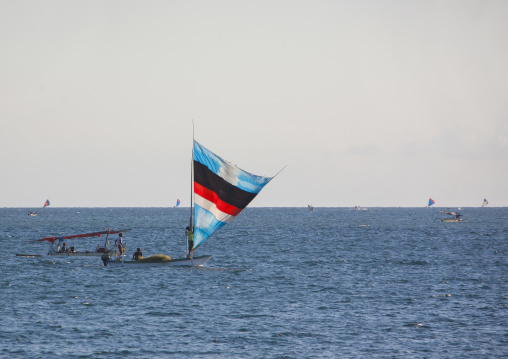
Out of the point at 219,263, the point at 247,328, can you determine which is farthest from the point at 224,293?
the point at 219,263

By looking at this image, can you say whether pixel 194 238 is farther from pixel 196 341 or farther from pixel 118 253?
pixel 196 341

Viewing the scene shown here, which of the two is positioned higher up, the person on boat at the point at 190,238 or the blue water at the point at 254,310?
the person on boat at the point at 190,238

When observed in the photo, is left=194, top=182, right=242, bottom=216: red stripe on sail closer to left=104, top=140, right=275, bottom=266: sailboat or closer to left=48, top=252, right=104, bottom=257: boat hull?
left=104, top=140, right=275, bottom=266: sailboat

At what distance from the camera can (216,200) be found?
4422 cm

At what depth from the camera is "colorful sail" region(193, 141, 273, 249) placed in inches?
1697

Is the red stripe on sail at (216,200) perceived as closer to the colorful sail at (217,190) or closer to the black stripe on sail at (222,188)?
the colorful sail at (217,190)

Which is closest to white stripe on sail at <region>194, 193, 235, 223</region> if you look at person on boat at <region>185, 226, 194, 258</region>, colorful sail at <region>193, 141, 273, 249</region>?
colorful sail at <region>193, 141, 273, 249</region>

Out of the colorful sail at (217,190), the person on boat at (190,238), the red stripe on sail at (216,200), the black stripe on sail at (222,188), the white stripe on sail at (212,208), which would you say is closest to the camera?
the colorful sail at (217,190)

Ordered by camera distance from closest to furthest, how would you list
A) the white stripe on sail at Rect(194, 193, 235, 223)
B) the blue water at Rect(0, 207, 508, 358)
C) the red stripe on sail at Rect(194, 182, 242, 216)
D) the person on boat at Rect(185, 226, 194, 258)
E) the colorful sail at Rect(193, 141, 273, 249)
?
the blue water at Rect(0, 207, 508, 358)
the colorful sail at Rect(193, 141, 273, 249)
the red stripe on sail at Rect(194, 182, 242, 216)
the white stripe on sail at Rect(194, 193, 235, 223)
the person on boat at Rect(185, 226, 194, 258)

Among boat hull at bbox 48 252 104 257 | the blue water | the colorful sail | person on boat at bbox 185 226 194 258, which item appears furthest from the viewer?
boat hull at bbox 48 252 104 257

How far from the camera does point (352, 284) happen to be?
159 feet

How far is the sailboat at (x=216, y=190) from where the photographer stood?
141 ft

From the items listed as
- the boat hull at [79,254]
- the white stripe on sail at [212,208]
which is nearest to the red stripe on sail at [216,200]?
the white stripe on sail at [212,208]

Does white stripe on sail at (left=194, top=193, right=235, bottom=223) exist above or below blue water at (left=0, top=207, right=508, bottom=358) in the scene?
above
